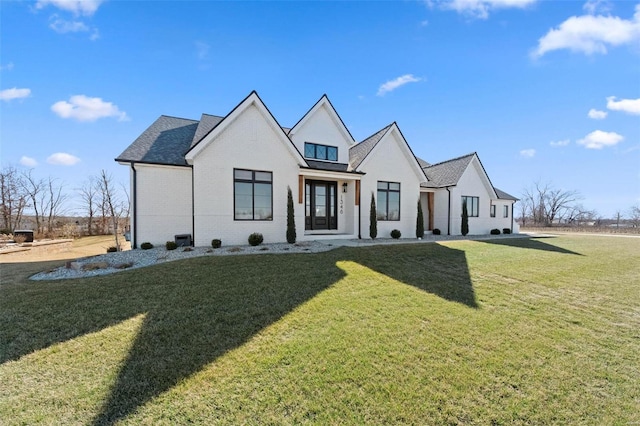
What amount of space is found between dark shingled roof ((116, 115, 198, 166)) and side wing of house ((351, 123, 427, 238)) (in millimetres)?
9722

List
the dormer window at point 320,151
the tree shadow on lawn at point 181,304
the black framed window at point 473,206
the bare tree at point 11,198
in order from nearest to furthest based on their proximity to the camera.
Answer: the tree shadow on lawn at point 181,304 < the dormer window at point 320,151 < the black framed window at point 473,206 < the bare tree at point 11,198

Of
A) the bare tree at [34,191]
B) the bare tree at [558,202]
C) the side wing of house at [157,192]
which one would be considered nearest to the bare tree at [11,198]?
the bare tree at [34,191]

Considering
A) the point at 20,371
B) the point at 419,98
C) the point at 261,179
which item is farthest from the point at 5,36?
the point at 419,98

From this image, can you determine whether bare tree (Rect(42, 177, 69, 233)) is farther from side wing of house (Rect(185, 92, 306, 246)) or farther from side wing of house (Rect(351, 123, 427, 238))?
side wing of house (Rect(351, 123, 427, 238))

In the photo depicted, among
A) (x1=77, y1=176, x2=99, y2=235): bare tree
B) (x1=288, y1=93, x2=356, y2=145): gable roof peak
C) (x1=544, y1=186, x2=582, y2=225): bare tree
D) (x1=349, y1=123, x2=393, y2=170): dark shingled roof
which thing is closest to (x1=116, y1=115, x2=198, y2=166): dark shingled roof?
(x1=288, y1=93, x2=356, y2=145): gable roof peak

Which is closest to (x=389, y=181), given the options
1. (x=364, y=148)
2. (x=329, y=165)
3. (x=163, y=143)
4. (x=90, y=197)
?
(x=364, y=148)

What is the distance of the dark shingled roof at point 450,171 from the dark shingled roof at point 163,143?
1737 centimetres

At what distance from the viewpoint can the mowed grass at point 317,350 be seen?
8.73ft

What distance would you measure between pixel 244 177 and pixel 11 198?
2722cm

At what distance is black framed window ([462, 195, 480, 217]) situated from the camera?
19.6 m

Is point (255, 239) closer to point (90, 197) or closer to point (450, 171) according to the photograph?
point (450, 171)

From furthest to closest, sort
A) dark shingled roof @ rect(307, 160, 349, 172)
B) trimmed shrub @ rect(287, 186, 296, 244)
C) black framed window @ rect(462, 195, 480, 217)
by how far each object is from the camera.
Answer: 1. black framed window @ rect(462, 195, 480, 217)
2. dark shingled roof @ rect(307, 160, 349, 172)
3. trimmed shrub @ rect(287, 186, 296, 244)

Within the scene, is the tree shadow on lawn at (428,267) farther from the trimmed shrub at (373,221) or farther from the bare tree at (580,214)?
the bare tree at (580,214)

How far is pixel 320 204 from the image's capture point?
15.2 m
